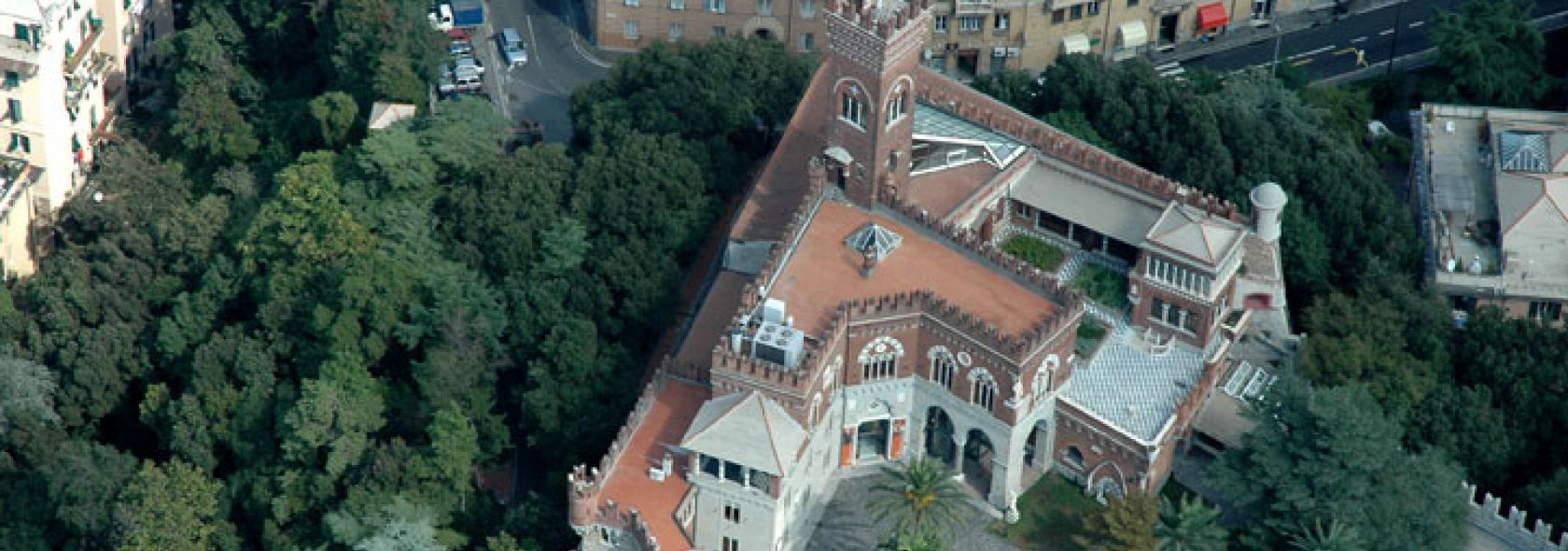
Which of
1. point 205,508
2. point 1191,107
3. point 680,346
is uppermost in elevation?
point 1191,107

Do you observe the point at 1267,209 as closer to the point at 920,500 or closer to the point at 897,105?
the point at 897,105

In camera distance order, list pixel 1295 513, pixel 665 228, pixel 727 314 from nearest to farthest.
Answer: pixel 1295 513
pixel 727 314
pixel 665 228

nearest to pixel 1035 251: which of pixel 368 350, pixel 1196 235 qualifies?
pixel 1196 235

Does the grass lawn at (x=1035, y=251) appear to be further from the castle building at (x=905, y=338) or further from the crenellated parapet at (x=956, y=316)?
the crenellated parapet at (x=956, y=316)

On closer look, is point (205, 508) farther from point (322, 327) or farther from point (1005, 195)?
point (1005, 195)

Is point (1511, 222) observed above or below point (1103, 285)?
above

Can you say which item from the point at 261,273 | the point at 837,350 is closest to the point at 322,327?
the point at 261,273
